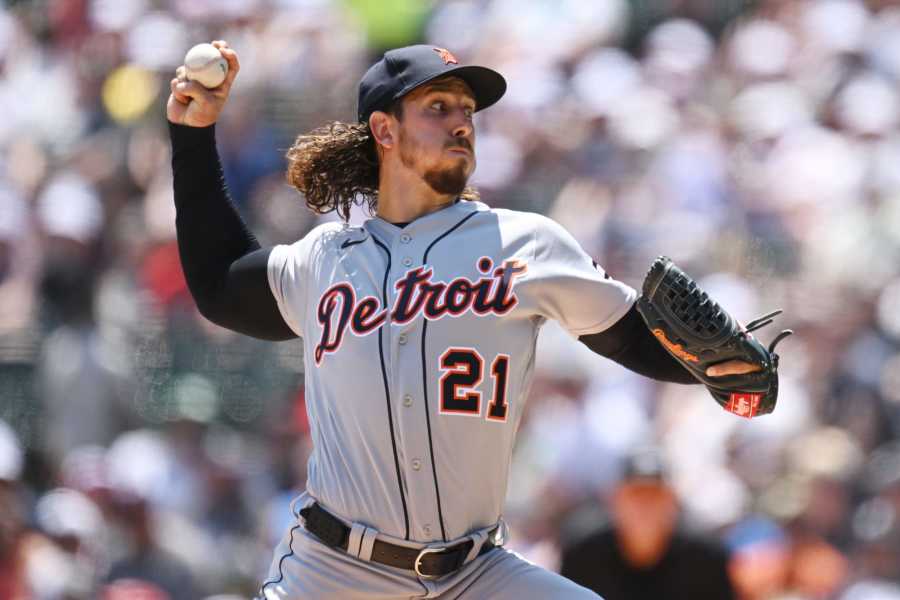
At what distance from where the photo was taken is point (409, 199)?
10.9 ft

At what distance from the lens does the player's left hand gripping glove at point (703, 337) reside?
9.80ft

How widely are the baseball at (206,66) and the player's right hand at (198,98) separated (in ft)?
0.05

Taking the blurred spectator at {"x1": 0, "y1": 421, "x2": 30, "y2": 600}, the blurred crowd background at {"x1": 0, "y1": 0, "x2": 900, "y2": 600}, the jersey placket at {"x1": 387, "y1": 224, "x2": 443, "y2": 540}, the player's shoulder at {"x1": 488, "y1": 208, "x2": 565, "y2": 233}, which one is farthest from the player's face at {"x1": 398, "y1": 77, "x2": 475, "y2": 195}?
the blurred spectator at {"x1": 0, "y1": 421, "x2": 30, "y2": 600}

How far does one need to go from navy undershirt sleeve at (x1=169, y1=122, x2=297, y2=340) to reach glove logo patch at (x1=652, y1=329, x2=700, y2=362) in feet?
2.87

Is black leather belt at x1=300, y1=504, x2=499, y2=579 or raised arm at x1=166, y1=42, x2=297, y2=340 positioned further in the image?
raised arm at x1=166, y1=42, x2=297, y2=340

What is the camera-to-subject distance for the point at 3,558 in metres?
5.36

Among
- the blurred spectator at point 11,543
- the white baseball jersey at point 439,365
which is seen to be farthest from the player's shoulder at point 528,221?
the blurred spectator at point 11,543

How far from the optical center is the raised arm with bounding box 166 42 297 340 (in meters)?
3.40

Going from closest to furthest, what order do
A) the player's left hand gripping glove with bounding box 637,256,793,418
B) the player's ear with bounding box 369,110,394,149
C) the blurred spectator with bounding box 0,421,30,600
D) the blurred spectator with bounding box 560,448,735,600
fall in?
the player's left hand gripping glove with bounding box 637,256,793,418, the player's ear with bounding box 369,110,394,149, the blurred spectator with bounding box 560,448,735,600, the blurred spectator with bounding box 0,421,30,600

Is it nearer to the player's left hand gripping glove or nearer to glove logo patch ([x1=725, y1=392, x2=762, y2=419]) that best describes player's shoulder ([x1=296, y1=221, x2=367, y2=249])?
the player's left hand gripping glove

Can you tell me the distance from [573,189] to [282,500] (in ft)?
6.14

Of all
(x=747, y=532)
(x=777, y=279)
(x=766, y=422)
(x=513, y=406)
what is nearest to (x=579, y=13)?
(x=777, y=279)

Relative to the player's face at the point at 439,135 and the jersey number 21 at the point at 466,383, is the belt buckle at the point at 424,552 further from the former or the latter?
the player's face at the point at 439,135

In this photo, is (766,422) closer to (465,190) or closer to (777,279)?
(777,279)
